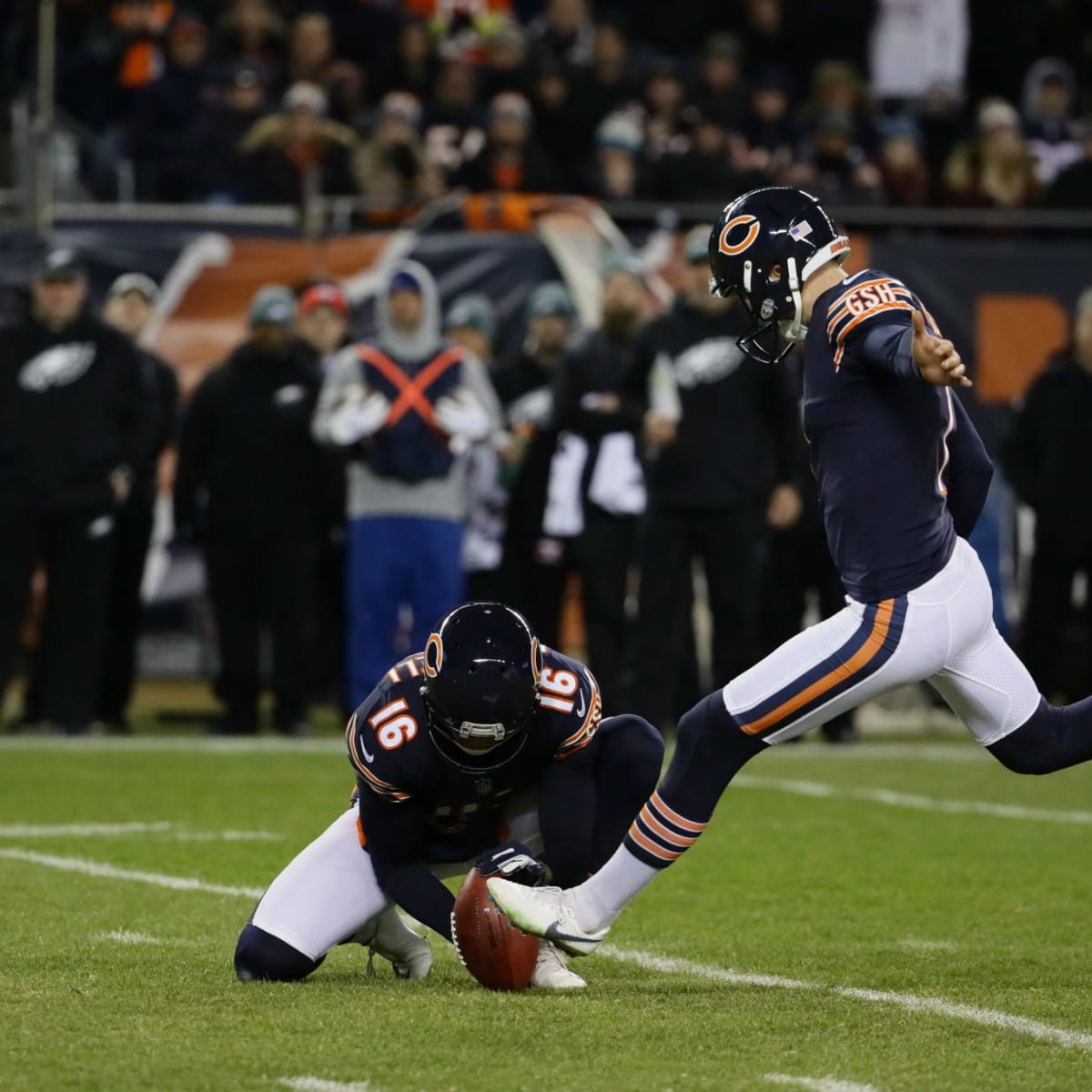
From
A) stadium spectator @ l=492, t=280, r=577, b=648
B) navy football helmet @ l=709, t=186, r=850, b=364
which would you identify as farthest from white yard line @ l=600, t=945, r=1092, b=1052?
stadium spectator @ l=492, t=280, r=577, b=648

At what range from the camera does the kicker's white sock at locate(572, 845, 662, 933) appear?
484 centimetres

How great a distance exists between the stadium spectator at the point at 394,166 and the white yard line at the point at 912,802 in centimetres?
492

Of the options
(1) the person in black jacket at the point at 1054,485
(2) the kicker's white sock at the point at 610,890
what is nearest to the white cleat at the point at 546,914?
(2) the kicker's white sock at the point at 610,890

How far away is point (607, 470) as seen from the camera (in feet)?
35.4

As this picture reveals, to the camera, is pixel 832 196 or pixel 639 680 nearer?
pixel 639 680

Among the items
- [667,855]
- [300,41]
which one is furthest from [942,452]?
[300,41]

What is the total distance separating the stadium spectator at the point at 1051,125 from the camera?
14938 millimetres

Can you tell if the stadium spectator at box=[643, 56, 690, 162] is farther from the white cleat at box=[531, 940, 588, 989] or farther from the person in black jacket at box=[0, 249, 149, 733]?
the white cleat at box=[531, 940, 588, 989]

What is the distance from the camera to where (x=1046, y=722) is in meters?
5.08

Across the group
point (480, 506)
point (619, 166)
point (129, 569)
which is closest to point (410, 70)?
point (619, 166)

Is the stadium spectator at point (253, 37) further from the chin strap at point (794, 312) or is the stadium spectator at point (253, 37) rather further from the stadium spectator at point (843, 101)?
the chin strap at point (794, 312)

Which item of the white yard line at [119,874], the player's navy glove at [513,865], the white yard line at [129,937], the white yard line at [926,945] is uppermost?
the player's navy glove at [513,865]

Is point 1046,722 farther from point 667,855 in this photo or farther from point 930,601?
point 667,855

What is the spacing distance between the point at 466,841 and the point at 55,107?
1018cm
